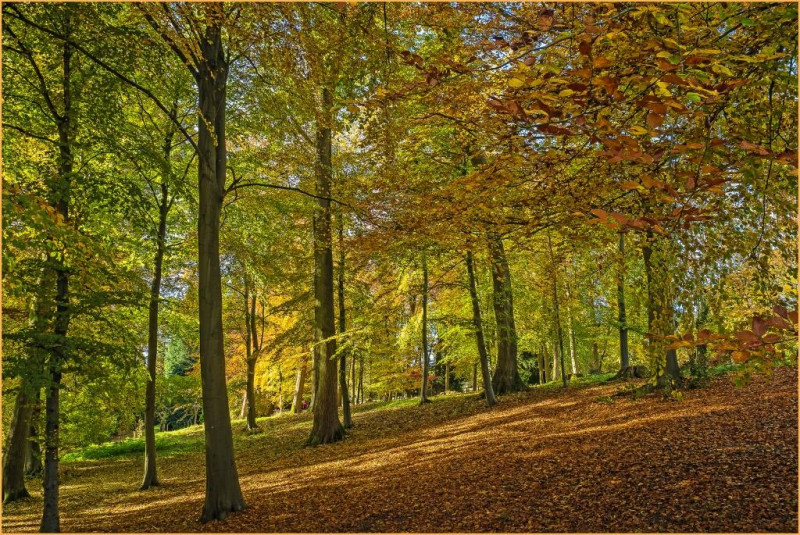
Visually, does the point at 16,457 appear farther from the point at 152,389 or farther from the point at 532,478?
the point at 532,478

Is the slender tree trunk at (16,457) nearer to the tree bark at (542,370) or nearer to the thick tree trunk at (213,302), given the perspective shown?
the thick tree trunk at (213,302)

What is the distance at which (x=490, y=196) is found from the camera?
4.54 m

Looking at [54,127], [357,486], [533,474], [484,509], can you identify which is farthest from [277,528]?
[54,127]

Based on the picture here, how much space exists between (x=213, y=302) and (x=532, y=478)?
16.6 feet

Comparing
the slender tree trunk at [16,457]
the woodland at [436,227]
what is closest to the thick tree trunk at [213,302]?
the woodland at [436,227]

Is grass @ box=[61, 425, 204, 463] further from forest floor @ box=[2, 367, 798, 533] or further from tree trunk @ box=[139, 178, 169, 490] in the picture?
tree trunk @ box=[139, 178, 169, 490]

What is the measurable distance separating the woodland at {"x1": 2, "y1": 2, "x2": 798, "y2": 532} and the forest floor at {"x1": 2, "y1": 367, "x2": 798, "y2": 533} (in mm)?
52

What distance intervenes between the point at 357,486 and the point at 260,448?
825 centimetres

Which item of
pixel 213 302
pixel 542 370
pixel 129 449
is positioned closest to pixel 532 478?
pixel 213 302

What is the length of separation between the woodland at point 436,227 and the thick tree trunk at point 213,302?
0.13ft

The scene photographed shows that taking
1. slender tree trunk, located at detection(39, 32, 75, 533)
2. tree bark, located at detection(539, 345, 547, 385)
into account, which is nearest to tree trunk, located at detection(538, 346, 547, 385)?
tree bark, located at detection(539, 345, 547, 385)

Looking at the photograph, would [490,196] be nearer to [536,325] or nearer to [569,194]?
[569,194]

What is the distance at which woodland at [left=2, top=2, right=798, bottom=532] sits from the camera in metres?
2.86

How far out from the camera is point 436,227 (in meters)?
5.62
